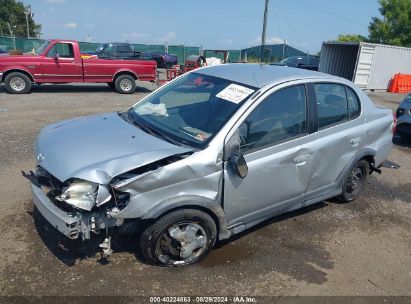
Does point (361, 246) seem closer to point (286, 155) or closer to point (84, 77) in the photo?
point (286, 155)

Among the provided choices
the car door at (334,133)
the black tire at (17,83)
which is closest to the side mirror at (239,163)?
the car door at (334,133)

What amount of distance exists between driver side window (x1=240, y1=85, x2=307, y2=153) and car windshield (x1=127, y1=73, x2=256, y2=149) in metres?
0.20

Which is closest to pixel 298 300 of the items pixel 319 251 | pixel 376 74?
pixel 319 251

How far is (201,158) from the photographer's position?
3.10 m

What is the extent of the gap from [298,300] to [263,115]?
1.66 metres

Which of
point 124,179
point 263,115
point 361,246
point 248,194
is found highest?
point 263,115

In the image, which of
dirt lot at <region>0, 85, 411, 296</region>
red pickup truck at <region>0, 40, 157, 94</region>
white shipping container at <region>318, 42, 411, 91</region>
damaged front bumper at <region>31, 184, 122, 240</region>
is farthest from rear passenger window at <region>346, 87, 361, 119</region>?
white shipping container at <region>318, 42, 411, 91</region>

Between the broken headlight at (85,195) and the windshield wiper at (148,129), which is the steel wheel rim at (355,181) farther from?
the broken headlight at (85,195)

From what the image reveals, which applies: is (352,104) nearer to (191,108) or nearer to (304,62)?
(191,108)

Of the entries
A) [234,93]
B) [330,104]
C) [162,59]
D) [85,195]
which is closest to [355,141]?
[330,104]

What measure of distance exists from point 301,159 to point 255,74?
102 cm

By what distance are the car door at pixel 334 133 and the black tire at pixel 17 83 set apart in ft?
36.0

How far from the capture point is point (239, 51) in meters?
38.7

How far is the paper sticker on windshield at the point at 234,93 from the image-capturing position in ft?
11.5
